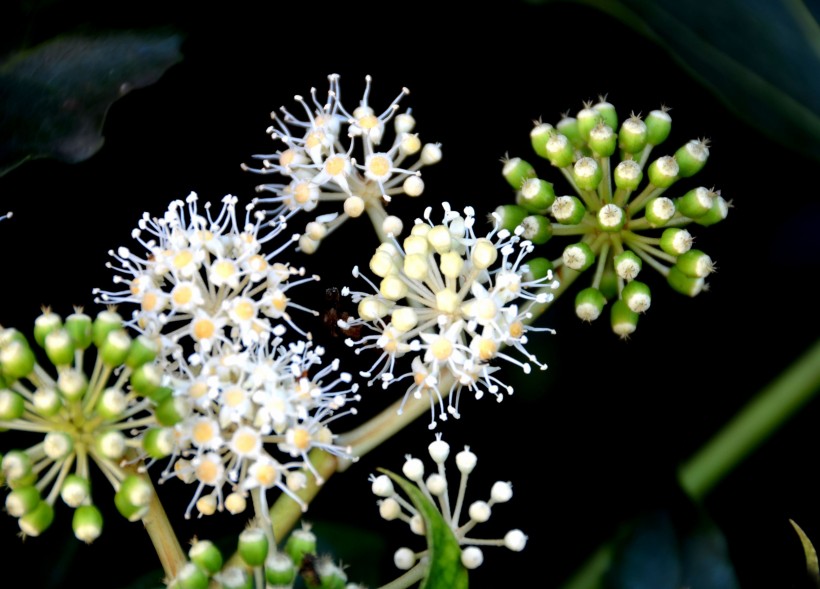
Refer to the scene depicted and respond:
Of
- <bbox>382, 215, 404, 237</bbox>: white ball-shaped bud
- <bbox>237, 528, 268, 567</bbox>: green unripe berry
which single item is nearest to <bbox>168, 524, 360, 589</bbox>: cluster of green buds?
<bbox>237, 528, 268, 567</bbox>: green unripe berry

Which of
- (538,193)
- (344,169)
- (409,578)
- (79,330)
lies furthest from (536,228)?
(79,330)

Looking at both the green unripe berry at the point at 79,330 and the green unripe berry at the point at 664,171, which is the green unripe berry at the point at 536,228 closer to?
the green unripe berry at the point at 664,171

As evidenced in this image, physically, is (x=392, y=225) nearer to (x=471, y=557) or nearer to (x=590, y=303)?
(x=590, y=303)

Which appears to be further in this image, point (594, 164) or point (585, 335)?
point (585, 335)

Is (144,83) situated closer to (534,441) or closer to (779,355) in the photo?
(534,441)

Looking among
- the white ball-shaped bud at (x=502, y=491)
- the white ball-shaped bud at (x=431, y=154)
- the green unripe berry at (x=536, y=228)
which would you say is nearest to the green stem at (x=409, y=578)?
the white ball-shaped bud at (x=502, y=491)

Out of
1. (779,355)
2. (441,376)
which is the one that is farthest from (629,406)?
(441,376)
